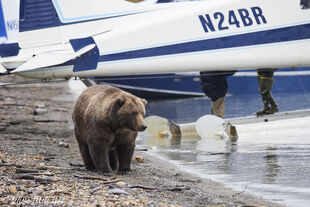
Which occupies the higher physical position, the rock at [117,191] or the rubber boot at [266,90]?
the rock at [117,191]

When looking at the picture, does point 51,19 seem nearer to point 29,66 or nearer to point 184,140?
point 29,66

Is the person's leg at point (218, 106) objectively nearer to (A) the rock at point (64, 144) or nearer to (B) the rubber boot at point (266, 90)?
(B) the rubber boot at point (266, 90)

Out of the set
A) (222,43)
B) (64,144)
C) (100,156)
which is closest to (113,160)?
(100,156)

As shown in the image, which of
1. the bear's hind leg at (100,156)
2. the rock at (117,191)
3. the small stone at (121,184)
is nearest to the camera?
the rock at (117,191)

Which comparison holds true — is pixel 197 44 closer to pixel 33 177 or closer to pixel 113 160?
pixel 113 160

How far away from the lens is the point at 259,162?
27.9ft

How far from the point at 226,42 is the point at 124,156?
196 inches

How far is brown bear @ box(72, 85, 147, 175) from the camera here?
6.83m

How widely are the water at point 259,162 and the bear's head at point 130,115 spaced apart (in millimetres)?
1203

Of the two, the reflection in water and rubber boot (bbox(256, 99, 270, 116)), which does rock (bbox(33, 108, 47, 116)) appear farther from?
the reflection in water

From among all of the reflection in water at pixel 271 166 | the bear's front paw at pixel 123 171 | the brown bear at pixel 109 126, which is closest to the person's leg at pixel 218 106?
the reflection in water at pixel 271 166

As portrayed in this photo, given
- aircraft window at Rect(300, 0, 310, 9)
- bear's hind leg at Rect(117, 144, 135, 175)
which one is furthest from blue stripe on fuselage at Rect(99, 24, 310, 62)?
bear's hind leg at Rect(117, 144, 135, 175)

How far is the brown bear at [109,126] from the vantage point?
6.83 metres

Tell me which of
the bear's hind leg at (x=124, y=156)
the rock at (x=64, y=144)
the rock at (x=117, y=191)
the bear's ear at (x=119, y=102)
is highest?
the bear's ear at (x=119, y=102)
